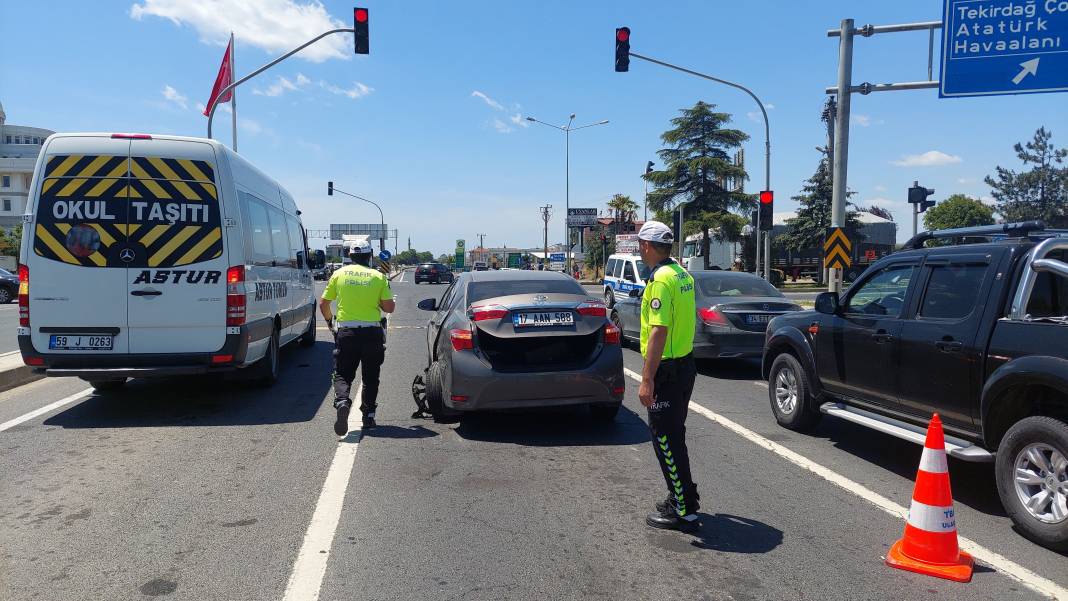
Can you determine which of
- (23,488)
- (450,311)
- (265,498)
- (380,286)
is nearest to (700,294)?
(450,311)

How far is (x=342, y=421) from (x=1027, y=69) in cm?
1313

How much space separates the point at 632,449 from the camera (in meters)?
6.34

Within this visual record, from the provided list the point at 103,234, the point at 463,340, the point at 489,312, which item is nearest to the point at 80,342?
the point at 103,234

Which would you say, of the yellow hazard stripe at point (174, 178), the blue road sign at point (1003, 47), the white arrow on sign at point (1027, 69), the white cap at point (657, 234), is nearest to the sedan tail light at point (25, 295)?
the yellow hazard stripe at point (174, 178)

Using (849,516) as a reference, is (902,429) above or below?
above

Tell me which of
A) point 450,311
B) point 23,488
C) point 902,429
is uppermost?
point 450,311

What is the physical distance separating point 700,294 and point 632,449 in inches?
194

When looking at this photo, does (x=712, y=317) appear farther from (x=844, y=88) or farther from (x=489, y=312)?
(x=844, y=88)

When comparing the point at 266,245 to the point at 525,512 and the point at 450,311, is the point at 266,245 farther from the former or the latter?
the point at 525,512

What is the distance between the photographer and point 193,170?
25.1ft

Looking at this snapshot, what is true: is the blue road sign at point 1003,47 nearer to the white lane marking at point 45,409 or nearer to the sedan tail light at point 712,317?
the sedan tail light at point 712,317

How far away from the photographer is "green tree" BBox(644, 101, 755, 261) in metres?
48.2

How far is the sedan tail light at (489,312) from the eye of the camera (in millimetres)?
6555

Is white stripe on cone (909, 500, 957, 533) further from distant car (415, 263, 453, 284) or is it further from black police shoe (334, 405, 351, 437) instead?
distant car (415, 263, 453, 284)
